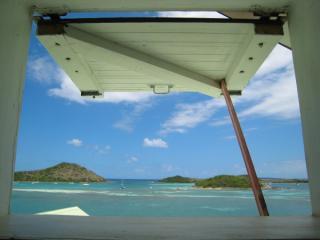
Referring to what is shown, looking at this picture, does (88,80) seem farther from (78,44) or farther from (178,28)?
(178,28)

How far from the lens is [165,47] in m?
2.15

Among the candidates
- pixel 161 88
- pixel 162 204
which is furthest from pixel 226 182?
pixel 161 88

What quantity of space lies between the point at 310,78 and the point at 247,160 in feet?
3.53

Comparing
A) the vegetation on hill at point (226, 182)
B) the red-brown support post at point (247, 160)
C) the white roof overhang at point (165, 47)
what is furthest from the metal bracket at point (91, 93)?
the vegetation on hill at point (226, 182)

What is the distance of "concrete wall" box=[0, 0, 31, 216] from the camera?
139 cm

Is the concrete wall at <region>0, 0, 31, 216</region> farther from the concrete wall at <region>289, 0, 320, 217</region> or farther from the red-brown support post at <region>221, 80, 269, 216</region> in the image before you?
the red-brown support post at <region>221, 80, 269, 216</region>

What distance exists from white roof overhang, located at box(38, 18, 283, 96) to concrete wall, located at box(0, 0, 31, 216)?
0.24 m

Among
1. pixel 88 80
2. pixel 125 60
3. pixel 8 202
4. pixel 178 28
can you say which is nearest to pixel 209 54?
pixel 178 28

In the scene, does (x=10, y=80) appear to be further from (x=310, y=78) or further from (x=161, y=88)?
(x=161, y=88)

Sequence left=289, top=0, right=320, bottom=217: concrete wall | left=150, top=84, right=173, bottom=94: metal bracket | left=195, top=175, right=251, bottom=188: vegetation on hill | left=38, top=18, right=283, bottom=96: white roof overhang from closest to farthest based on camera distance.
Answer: left=289, top=0, right=320, bottom=217: concrete wall < left=38, top=18, right=283, bottom=96: white roof overhang < left=150, top=84, right=173, bottom=94: metal bracket < left=195, top=175, right=251, bottom=188: vegetation on hill

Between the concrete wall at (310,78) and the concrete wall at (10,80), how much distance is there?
1488 mm

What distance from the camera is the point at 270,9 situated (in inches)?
66.0

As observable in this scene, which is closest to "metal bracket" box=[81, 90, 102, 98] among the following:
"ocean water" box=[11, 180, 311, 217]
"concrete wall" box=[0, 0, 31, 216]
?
"concrete wall" box=[0, 0, 31, 216]

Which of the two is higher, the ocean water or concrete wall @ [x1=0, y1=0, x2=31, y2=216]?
concrete wall @ [x1=0, y1=0, x2=31, y2=216]
